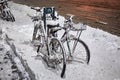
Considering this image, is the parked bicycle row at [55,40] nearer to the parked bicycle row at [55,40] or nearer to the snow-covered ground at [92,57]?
the parked bicycle row at [55,40]

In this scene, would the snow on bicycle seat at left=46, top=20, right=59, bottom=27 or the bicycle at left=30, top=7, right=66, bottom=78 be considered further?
the snow on bicycle seat at left=46, top=20, right=59, bottom=27

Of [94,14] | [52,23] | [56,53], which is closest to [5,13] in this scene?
[94,14]

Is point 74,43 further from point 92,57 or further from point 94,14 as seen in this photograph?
point 94,14

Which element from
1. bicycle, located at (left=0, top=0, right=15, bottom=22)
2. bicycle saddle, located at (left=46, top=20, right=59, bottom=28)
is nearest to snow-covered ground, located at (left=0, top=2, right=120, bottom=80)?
bicycle saddle, located at (left=46, top=20, right=59, bottom=28)

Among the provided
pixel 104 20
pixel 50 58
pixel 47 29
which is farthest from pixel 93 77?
pixel 104 20

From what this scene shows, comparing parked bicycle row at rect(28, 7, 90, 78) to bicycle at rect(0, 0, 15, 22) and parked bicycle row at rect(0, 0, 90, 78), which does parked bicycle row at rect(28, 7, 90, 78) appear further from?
bicycle at rect(0, 0, 15, 22)

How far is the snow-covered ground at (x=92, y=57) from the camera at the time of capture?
199 inches

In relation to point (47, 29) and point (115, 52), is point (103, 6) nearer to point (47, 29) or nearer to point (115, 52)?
point (115, 52)

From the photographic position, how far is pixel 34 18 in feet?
19.7

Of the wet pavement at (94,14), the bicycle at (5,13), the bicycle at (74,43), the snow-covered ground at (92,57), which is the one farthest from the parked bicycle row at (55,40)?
the bicycle at (5,13)

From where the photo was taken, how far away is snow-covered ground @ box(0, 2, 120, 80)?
16.6 feet

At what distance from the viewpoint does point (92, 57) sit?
6152mm

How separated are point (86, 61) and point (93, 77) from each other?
2.62ft

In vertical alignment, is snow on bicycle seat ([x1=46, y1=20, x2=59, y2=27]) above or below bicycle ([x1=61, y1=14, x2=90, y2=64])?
above
